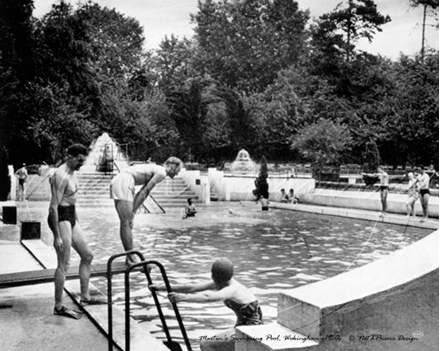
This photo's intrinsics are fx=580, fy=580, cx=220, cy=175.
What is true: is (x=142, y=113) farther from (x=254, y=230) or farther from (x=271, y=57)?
(x=254, y=230)

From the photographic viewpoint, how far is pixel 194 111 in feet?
7.25

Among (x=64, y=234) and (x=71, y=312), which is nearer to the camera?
(x=64, y=234)

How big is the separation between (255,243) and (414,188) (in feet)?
3.10

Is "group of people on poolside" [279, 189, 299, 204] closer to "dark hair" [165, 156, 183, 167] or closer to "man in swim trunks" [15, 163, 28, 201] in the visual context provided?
"dark hair" [165, 156, 183, 167]

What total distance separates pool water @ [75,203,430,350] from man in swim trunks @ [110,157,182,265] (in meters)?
0.06

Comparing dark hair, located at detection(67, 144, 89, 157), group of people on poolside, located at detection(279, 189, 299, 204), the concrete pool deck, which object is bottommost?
the concrete pool deck

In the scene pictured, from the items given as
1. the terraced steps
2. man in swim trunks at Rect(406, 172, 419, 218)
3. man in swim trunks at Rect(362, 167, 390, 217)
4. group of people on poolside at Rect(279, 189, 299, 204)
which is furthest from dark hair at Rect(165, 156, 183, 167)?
man in swim trunks at Rect(406, 172, 419, 218)

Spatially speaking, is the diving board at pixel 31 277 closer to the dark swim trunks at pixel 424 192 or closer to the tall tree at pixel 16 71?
the tall tree at pixel 16 71

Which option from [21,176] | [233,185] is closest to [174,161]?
[233,185]

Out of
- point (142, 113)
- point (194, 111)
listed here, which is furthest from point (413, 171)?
point (142, 113)

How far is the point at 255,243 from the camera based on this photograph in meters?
2.80

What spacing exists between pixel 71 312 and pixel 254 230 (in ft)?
4.02

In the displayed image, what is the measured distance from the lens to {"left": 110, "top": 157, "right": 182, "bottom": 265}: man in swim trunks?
2342mm

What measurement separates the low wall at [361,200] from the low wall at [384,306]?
11cm
